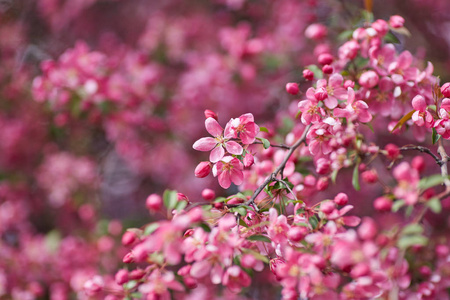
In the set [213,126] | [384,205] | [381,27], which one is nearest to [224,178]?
[213,126]

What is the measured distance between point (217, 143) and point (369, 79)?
448mm

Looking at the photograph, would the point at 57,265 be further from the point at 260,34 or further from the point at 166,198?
the point at 260,34

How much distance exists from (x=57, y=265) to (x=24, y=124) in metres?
1.02

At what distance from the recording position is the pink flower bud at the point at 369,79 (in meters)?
1.12

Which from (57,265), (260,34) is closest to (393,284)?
(57,265)

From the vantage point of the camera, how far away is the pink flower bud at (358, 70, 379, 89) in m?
1.12

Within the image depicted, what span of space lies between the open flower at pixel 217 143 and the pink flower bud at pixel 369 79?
1.31 ft

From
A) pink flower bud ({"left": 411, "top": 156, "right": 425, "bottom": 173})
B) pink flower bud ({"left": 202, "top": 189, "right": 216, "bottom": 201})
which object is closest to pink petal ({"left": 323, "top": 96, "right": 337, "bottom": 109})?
pink flower bud ({"left": 411, "top": 156, "right": 425, "bottom": 173})

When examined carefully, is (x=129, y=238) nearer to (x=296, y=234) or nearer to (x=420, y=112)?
(x=296, y=234)

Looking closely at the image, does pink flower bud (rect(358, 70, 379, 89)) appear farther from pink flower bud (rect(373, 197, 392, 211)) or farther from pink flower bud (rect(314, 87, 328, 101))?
pink flower bud (rect(373, 197, 392, 211))

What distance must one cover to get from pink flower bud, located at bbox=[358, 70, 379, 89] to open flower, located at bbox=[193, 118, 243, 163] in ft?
1.31

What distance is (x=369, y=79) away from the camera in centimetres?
112

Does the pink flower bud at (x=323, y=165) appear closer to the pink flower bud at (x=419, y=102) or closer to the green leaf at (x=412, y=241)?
the pink flower bud at (x=419, y=102)

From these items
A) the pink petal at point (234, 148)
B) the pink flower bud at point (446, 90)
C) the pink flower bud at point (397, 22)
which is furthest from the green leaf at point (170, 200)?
the pink flower bud at point (397, 22)
